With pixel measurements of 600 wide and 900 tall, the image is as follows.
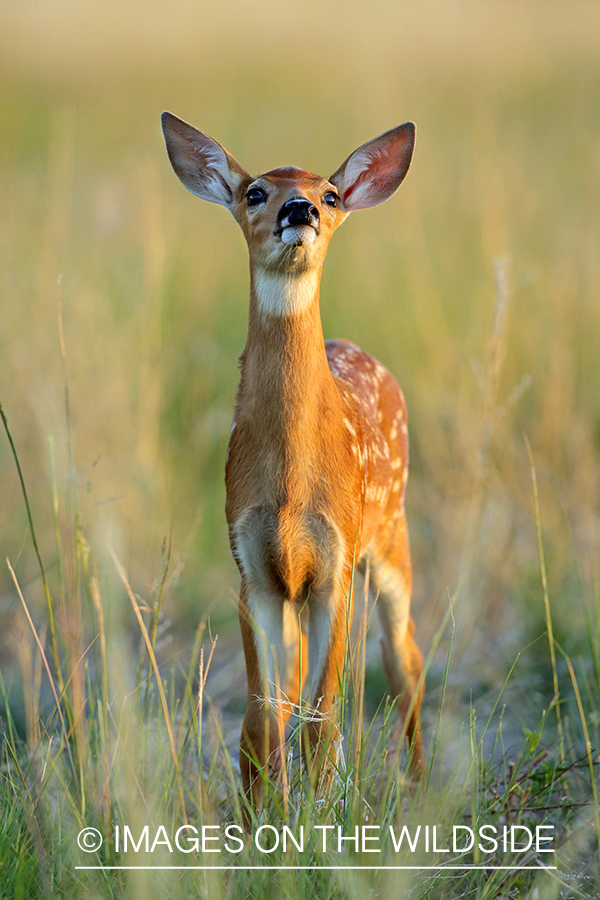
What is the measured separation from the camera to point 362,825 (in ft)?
8.32

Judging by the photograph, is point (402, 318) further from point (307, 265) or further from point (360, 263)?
point (307, 265)

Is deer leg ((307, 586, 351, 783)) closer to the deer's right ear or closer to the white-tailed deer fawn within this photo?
the white-tailed deer fawn

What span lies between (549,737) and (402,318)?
11.1 ft

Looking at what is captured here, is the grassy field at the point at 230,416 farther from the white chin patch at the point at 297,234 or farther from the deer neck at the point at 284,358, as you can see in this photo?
the white chin patch at the point at 297,234

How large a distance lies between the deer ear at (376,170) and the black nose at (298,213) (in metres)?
0.60

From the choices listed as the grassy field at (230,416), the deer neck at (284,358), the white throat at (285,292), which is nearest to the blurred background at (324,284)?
the grassy field at (230,416)

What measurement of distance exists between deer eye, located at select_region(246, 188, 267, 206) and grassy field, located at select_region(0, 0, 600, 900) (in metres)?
0.74

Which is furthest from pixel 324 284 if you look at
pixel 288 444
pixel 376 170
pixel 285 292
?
pixel 288 444

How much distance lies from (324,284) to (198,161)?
3.61 m

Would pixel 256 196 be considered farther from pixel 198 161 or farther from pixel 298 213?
pixel 198 161

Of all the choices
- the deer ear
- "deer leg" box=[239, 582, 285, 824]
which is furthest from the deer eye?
"deer leg" box=[239, 582, 285, 824]

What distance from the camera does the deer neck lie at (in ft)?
10.0

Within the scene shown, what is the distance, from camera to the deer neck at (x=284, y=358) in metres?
3.06

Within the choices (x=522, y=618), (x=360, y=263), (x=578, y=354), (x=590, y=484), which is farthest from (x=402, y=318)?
(x=522, y=618)
